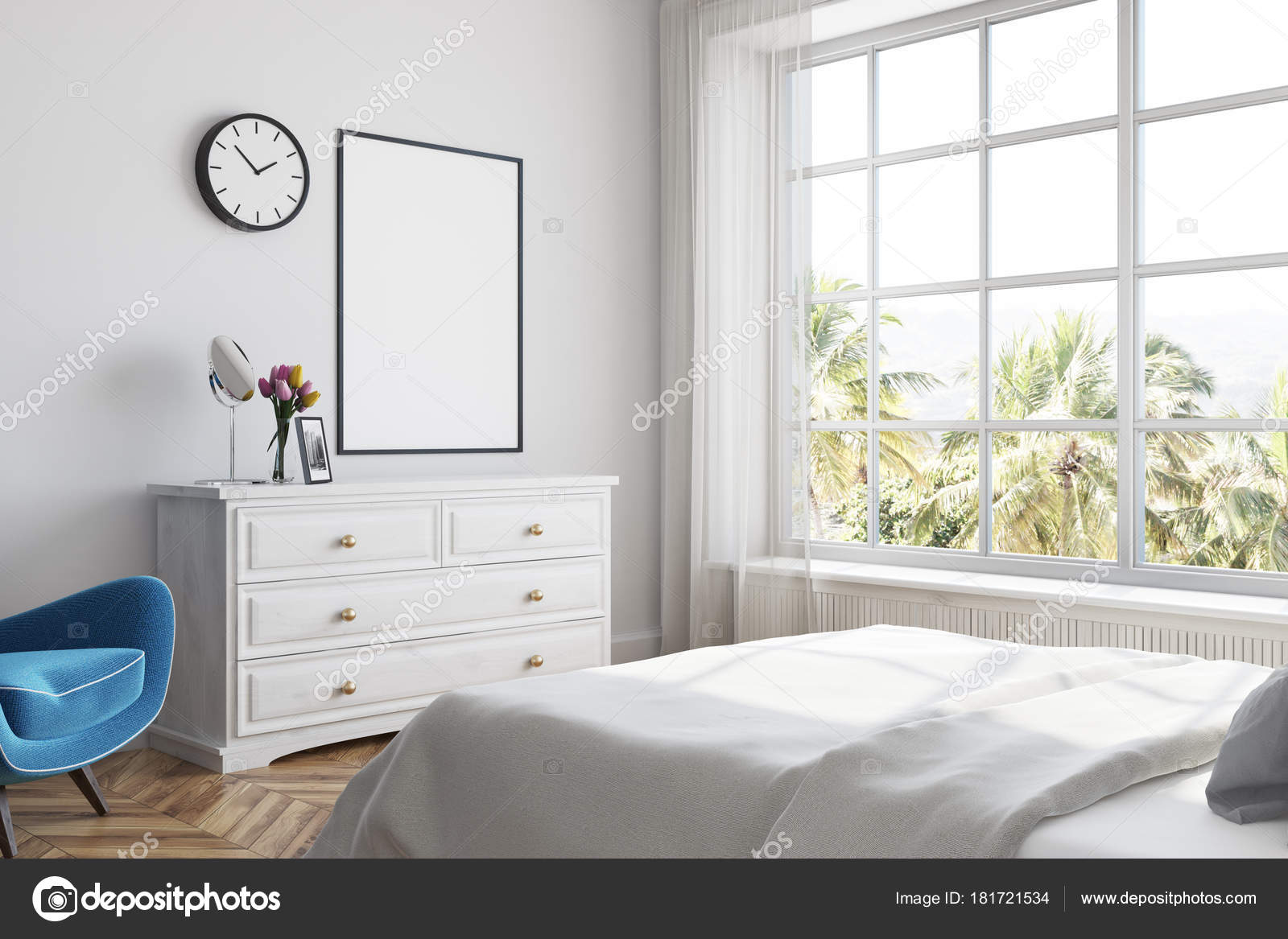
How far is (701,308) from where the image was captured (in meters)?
4.69

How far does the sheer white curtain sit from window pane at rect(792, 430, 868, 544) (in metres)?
0.31

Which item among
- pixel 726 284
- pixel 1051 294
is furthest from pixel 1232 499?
pixel 726 284

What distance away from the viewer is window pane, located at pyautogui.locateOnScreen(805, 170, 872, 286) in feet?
15.2

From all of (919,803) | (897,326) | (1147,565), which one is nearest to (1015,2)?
(897,326)

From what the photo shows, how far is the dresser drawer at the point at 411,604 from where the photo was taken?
336cm

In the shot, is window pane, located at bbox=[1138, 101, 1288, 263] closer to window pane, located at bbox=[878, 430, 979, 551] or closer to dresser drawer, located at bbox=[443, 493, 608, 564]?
window pane, located at bbox=[878, 430, 979, 551]

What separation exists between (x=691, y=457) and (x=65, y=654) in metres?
2.67

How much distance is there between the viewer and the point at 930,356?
14.7 ft

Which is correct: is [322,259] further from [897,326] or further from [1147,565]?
[1147,565]

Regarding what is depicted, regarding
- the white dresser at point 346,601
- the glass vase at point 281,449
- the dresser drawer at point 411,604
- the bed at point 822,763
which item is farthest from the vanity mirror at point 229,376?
the bed at point 822,763

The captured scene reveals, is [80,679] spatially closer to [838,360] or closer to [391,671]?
[391,671]

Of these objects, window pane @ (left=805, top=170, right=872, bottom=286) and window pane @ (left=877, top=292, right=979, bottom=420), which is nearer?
window pane @ (left=877, top=292, right=979, bottom=420)

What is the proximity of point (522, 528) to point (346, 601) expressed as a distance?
27.3 inches

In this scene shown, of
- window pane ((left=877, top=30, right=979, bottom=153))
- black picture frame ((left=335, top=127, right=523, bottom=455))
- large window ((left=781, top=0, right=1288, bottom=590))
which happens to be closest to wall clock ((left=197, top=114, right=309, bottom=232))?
black picture frame ((left=335, top=127, right=523, bottom=455))
